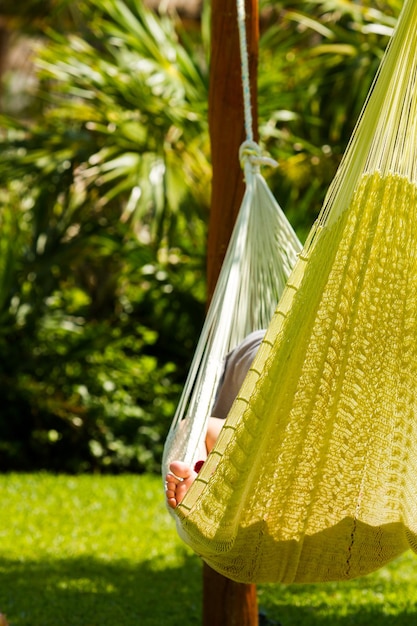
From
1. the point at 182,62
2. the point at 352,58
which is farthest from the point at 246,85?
the point at 352,58

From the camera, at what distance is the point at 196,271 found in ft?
17.9

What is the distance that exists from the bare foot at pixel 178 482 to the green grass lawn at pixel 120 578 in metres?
1.06

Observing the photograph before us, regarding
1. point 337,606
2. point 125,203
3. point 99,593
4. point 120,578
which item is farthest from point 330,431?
point 125,203

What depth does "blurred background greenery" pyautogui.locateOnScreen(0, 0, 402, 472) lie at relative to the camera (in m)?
5.01

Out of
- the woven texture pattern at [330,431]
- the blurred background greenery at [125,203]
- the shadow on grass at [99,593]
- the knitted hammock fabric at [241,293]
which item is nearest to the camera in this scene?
the woven texture pattern at [330,431]

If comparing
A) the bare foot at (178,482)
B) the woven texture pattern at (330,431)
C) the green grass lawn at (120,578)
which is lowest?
the green grass lawn at (120,578)

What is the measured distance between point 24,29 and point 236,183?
5640 millimetres

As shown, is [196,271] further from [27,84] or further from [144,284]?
[27,84]

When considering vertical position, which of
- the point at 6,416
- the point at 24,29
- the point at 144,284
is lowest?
the point at 6,416

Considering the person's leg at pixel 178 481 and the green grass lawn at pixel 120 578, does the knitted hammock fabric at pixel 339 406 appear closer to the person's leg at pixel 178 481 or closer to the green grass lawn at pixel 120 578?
the person's leg at pixel 178 481

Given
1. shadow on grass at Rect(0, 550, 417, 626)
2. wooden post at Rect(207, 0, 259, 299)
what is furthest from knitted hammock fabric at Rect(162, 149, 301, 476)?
shadow on grass at Rect(0, 550, 417, 626)

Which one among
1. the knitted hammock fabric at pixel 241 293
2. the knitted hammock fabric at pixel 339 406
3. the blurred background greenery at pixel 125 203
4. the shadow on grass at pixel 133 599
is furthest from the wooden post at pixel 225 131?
the blurred background greenery at pixel 125 203

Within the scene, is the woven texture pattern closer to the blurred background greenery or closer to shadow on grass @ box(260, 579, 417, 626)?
shadow on grass @ box(260, 579, 417, 626)

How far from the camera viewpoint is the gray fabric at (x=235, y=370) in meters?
2.46
